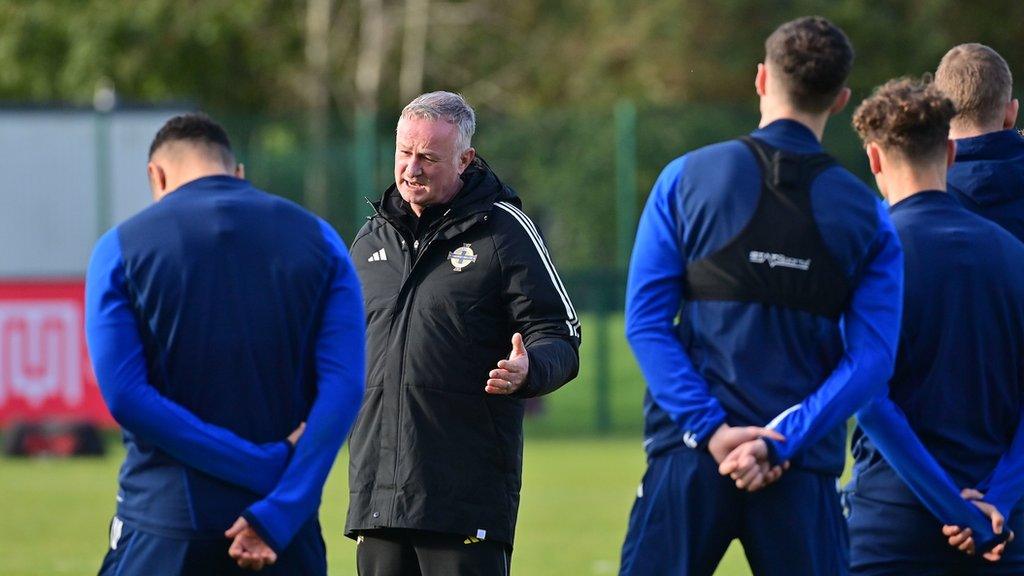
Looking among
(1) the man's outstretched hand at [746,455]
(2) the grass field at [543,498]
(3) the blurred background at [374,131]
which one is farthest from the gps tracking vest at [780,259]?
(3) the blurred background at [374,131]

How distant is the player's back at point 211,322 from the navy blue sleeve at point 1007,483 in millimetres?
2012

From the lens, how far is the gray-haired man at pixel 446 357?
16.0ft

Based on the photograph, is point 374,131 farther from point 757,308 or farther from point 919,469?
point 757,308

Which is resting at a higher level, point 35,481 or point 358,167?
point 358,167

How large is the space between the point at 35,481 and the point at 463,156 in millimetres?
9465

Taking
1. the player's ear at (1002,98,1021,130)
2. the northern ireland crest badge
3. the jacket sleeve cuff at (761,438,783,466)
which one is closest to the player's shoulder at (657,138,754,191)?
the jacket sleeve cuff at (761,438,783,466)

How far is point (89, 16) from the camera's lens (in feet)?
104

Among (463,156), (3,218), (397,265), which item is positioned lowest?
(3,218)

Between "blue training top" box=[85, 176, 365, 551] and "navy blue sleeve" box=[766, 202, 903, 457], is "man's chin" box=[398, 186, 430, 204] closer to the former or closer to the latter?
"blue training top" box=[85, 176, 365, 551]

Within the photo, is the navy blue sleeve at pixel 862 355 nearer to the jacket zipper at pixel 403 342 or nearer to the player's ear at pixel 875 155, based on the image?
the player's ear at pixel 875 155

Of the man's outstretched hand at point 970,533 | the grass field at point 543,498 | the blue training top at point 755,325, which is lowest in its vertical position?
the grass field at point 543,498

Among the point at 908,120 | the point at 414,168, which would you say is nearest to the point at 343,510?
the point at 414,168

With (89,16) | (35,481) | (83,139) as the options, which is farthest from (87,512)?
(89,16)

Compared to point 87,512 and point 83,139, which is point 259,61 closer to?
point 83,139
